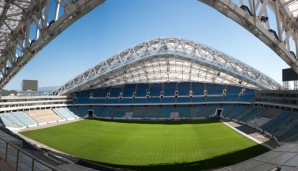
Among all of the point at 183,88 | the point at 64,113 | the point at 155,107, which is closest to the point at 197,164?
the point at 155,107

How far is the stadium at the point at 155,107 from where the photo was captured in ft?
40.4

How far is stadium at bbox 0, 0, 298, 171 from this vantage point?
12.3 meters

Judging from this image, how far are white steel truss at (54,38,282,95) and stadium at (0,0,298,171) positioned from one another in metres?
0.22

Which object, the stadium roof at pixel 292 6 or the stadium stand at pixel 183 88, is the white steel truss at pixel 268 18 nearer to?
the stadium roof at pixel 292 6

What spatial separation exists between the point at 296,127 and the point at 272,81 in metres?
22.4

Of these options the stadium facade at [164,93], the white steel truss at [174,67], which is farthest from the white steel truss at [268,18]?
the white steel truss at [174,67]

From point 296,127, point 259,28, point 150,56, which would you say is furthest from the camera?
point 150,56

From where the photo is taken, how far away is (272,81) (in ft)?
153

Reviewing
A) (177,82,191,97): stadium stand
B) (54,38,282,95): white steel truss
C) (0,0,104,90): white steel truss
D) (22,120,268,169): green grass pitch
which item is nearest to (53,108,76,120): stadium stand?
(54,38,282,95): white steel truss

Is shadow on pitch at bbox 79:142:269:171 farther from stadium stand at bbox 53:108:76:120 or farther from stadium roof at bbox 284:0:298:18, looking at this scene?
stadium stand at bbox 53:108:76:120

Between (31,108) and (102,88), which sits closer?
(31,108)

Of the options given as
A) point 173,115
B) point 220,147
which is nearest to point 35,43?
point 220,147

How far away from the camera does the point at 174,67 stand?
182ft

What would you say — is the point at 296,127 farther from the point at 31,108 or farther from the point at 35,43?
the point at 31,108
